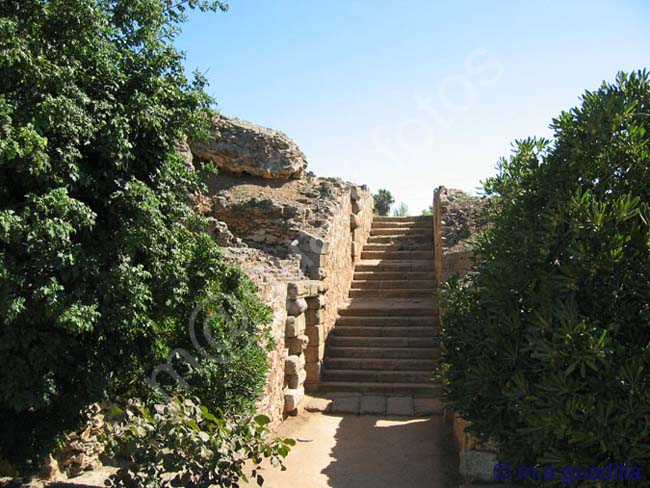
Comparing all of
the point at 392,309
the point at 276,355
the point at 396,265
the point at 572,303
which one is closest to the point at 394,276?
the point at 396,265

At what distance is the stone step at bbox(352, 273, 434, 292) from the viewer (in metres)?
13.4

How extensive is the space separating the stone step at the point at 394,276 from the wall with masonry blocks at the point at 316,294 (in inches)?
11.5

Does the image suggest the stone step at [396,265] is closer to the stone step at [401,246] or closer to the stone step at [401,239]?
the stone step at [401,246]

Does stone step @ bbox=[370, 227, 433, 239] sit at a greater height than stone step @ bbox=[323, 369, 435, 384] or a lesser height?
greater

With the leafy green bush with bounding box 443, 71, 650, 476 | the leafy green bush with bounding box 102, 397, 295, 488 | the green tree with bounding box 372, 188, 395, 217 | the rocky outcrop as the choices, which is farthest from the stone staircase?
the green tree with bounding box 372, 188, 395, 217

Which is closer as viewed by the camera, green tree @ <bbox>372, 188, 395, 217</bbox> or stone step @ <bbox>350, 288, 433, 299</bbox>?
stone step @ <bbox>350, 288, 433, 299</bbox>

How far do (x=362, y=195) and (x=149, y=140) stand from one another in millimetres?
11616

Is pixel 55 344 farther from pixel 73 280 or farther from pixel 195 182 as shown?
pixel 195 182

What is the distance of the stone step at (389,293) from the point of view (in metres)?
13.1

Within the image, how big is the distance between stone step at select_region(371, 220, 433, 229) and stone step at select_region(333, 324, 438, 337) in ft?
17.9

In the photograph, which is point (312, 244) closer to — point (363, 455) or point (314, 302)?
point (314, 302)

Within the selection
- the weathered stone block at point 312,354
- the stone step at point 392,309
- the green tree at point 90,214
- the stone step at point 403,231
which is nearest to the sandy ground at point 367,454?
the weathered stone block at point 312,354

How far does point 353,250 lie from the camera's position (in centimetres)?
1435

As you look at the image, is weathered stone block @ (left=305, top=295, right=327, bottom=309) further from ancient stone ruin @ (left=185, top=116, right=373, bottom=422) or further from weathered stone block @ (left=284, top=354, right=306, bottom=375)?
weathered stone block @ (left=284, top=354, right=306, bottom=375)
